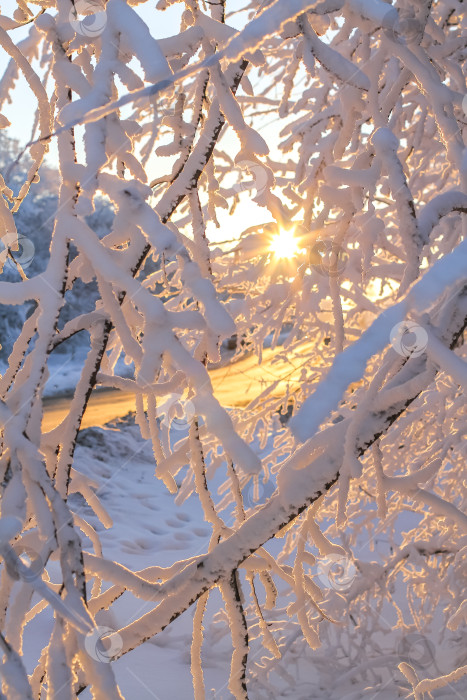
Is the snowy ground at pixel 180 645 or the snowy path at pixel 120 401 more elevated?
the snowy path at pixel 120 401

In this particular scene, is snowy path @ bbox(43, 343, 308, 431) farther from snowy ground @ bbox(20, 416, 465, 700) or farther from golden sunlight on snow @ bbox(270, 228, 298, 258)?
golden sunlight on snow @ bbox(270, 228, 298, 258)

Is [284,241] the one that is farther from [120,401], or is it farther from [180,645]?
[120,401]

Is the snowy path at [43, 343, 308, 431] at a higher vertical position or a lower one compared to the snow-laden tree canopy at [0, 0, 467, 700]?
higher

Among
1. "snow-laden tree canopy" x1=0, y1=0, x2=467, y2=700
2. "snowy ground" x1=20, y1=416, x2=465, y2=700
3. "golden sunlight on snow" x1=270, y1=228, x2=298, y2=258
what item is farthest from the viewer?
"snowy ground" x1=20, y1=416, x2=465, y2=700

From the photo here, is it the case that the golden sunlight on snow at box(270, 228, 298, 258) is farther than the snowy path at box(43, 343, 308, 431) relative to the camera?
No

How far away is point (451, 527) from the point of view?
334cm

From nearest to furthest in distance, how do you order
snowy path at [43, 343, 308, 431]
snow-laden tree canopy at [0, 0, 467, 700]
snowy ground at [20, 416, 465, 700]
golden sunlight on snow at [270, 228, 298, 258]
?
snow-laden tree canopy at [0, 0, 467, 700], golden sunlight on snow at [270, 228, 298, 258], snowy ground at [20, 416, 465, 700], snowy path at [43, 343, 308, 431]

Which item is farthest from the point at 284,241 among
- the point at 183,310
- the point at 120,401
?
the point at 120,401

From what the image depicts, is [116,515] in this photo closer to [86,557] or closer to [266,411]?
[266,411]

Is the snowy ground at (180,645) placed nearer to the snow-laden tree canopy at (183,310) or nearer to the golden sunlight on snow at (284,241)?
the snow-laden tree canopy at (183,310)

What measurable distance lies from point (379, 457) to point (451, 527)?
211 cm

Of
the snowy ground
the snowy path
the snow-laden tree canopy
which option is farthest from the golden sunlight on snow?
the snowy path

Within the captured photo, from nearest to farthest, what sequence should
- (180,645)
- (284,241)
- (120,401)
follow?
(284,241) < (180,645) < (120,401)

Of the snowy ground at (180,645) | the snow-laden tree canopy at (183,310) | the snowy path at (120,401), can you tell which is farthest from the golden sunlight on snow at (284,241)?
the snowy path at (120,401)
